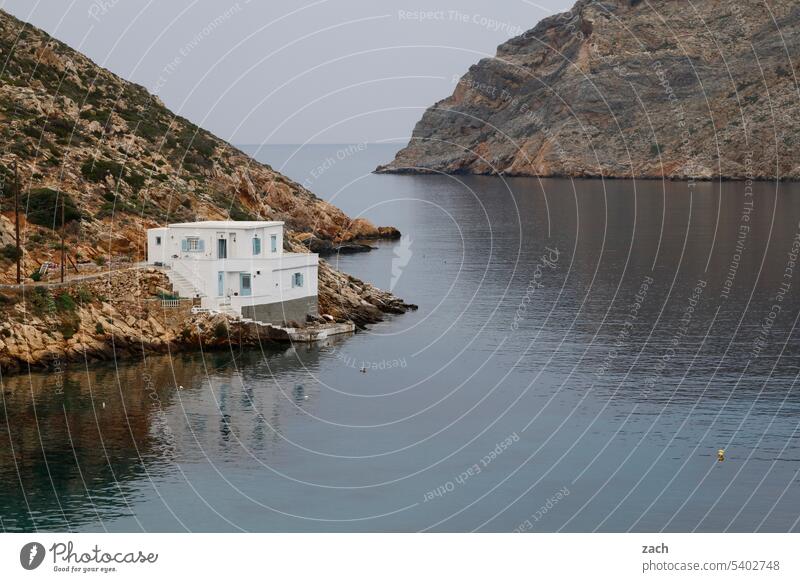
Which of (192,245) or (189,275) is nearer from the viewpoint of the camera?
(189,275)

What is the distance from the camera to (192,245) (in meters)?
107

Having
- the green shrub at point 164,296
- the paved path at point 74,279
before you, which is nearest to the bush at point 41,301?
the paved path at point 74,279

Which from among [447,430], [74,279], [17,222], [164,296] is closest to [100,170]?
[17,222]

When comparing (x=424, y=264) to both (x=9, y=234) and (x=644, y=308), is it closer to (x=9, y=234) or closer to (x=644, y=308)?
(x=644, y=308)

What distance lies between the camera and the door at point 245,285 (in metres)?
106

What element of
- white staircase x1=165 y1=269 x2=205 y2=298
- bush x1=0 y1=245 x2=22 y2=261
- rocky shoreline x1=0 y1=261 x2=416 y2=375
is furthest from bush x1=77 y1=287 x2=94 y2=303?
white staircase x1=165 y1=269 x2=205 y2=298

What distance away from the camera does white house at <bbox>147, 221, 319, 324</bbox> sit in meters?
104

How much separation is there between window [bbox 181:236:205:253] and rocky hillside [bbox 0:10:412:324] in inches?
226

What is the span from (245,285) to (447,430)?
30635 millimetres

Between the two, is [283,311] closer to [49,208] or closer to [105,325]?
[105,325]

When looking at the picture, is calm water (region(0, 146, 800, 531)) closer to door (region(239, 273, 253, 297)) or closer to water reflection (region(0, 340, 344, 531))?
water reflection (region(0, 340, 344, 531))

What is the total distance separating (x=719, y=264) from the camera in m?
153

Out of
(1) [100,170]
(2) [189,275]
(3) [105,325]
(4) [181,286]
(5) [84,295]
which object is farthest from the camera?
(1) [100,170]

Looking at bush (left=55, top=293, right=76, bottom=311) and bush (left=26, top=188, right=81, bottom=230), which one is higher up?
bush (left=26, top=188, right=81, bottom=230)
